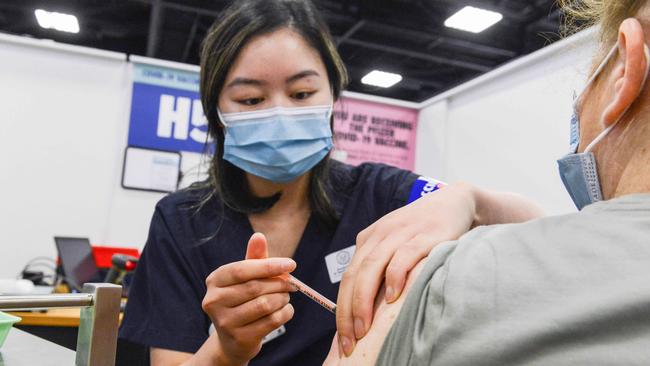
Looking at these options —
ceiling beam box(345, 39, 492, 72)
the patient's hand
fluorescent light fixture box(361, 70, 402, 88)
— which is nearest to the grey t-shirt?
the patient's hand

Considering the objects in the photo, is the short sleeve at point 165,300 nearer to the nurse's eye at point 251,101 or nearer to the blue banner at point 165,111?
the nurse's eye at point 251,101

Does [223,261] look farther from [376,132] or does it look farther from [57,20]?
[57,20]

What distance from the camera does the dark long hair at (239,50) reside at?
49.4 inches

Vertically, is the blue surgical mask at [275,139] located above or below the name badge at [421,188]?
above

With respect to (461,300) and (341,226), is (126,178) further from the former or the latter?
(461,300)

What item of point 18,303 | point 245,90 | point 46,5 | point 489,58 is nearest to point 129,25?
point 46,5

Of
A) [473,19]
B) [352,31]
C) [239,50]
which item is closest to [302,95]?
[239,50]

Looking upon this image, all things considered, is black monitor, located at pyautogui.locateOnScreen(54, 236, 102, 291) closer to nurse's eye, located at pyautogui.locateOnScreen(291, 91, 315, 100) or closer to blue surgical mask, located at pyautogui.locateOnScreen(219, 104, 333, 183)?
blue surgical mask, located at pyautogui.locateOnScreen(219, 104, 333, 183)

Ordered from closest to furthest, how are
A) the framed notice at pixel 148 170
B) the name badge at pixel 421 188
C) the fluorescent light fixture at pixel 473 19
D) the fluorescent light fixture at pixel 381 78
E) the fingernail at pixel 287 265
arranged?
the fingernail at pixel 287 265, the name badge at pixel 421 188, the framed notice at pixel 148 170, the fluorescent light fixture at pixel 473 19, the fluorescent light fixture at pixel 381 78

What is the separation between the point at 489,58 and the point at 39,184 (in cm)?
626

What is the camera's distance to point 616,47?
62 cm


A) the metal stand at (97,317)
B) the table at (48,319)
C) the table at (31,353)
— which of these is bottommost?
the table at (48,319)

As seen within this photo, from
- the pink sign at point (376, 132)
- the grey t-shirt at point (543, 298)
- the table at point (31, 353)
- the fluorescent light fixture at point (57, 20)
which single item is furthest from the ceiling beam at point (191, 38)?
the grey t-shirt at point (543, 298)

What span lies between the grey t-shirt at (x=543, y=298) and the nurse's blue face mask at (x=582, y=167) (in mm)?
144
